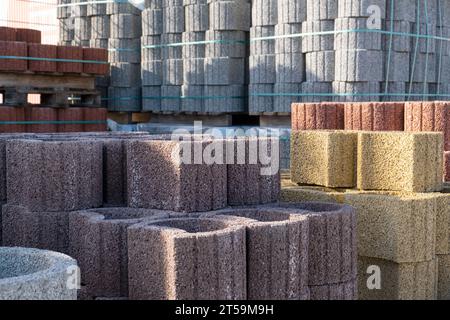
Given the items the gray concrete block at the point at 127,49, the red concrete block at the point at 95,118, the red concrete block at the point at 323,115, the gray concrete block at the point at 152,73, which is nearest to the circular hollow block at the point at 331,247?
the red concrete block at the point at 323,115

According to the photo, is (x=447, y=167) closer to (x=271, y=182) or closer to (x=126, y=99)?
(x=271, y=182)

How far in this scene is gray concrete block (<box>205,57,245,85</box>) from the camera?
10.3 metres

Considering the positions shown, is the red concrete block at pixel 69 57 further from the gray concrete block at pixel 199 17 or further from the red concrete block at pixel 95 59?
the gray concrete block at pixel 199 17

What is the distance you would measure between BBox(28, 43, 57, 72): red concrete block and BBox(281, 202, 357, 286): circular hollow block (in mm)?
6467

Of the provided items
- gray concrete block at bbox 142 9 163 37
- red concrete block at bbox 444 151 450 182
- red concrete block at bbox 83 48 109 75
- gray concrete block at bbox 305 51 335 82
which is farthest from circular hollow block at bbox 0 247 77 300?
gray concrete block at bbox 142 9 163 37

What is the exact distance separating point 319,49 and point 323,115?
2.42m

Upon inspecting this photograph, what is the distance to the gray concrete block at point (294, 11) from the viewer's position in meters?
9.40

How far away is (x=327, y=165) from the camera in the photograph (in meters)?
5.72

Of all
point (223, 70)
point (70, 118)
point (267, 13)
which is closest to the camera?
point (267, 13)

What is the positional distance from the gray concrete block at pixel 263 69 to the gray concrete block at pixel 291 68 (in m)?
0.15

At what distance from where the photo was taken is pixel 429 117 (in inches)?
253

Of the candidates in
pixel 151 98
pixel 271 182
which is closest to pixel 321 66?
pixel 151 98

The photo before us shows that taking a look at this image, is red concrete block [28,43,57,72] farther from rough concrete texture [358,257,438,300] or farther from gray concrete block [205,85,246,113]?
rough concrete texture [358,257,438,300]
